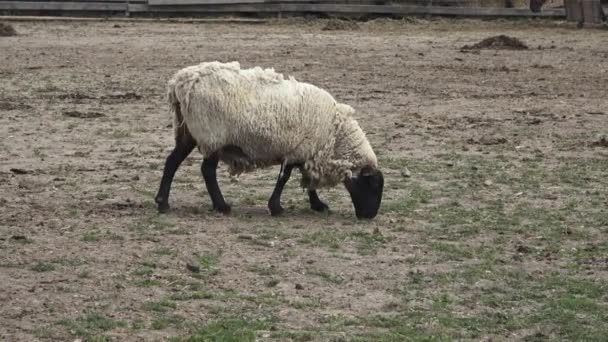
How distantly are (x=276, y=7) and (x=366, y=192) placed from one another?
20.1 metres

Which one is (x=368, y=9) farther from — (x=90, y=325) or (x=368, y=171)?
(x=90, y=325)

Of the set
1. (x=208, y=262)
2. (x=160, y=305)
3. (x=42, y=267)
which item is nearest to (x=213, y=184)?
(x=208, y=262)

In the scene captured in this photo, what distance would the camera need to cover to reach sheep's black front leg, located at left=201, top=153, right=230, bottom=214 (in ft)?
32.8

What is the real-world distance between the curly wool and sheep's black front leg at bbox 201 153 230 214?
70 millimetres

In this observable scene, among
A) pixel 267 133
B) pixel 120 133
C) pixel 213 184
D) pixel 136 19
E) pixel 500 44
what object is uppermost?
pixel 267 133

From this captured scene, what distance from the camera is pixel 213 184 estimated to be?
1004 cm

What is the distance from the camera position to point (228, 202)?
1055cm

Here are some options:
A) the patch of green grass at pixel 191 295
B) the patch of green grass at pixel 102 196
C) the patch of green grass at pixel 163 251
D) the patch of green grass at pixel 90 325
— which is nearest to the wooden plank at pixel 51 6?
the patch of green grass at pixel 102 196

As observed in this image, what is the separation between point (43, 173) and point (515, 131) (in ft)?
16.9

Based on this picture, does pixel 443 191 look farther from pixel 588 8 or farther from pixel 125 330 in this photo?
pixel 588 8

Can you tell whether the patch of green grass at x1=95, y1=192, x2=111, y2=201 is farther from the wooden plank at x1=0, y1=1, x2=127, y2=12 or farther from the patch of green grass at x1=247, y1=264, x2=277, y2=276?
the wooden plank at x1=0, y1=1, x2=127, y2=12

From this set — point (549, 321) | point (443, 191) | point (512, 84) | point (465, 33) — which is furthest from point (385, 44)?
point (549, 321)

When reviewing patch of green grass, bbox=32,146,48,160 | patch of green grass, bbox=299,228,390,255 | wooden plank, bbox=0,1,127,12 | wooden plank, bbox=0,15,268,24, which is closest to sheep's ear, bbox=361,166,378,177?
patch of green grass, bbox=299,228,390,255

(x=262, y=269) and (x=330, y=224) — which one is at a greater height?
(x=262, y=269)
